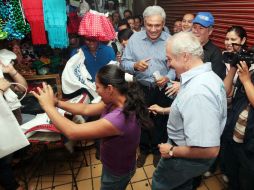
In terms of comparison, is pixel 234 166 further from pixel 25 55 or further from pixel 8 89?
pixel 25 55

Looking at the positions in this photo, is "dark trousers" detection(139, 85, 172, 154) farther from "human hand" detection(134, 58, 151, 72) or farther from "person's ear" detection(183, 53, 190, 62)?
"person's ear" detection(183, 53, 190, 62)

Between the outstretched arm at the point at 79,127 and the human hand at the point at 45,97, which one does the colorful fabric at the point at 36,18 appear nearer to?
the human hand at the point at 45,97

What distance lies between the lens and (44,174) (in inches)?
122

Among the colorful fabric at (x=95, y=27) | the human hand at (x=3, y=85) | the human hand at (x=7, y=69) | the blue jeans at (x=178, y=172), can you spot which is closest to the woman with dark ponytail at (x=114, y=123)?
the blue jeans at (x=178, y=172)

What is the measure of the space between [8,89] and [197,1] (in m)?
3.87

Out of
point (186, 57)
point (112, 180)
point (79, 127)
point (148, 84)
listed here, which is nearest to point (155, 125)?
point (148, 84)

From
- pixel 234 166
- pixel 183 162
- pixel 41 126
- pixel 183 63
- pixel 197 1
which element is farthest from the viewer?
pixel 197 1

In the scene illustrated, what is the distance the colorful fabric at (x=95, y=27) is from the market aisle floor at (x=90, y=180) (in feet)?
6.35

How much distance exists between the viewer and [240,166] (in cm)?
233

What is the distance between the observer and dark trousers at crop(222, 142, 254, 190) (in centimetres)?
210

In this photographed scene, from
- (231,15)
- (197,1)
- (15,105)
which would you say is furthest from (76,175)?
(197,1)

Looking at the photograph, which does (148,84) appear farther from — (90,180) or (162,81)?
(90,180)

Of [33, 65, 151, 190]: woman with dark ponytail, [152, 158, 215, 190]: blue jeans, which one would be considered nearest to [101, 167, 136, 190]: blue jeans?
[33, 65, 151, 190]: woman with dark ponytail

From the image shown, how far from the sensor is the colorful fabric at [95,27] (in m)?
2.90
